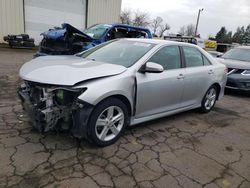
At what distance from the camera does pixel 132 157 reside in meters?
3.28

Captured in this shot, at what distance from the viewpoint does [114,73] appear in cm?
341

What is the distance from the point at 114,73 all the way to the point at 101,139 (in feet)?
3.00

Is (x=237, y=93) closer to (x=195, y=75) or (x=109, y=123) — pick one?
(x=195, y=75)

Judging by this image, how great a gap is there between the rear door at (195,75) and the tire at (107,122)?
5.15 ft

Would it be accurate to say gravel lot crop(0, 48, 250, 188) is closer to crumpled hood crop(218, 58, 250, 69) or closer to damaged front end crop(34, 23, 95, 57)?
damaged front end crop(34, 23, 95, 57)

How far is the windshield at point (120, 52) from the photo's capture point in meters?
3.91

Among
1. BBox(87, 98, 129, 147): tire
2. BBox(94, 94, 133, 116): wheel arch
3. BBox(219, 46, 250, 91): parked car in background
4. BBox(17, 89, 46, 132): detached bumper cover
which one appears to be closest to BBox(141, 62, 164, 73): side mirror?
BBox(94, 94, 133, 116): wheel arch

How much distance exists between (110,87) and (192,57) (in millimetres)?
2307

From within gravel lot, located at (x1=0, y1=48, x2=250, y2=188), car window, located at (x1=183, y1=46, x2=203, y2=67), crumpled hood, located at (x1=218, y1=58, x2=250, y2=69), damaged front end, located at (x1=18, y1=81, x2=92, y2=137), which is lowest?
gravel lot, located at (x1=0, y1=48, x2=250, y2=188)

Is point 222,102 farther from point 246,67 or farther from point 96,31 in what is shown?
point 96,31

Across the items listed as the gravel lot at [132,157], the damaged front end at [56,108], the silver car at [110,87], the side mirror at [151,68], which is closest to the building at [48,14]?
the gravel lot at [132,157]

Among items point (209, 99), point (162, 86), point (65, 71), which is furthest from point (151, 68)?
point (209, 99)

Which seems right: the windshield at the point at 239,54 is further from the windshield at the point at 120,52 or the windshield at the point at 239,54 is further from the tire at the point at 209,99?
the windshield at the point at 120,52

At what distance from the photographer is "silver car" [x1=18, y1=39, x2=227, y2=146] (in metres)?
3.11
